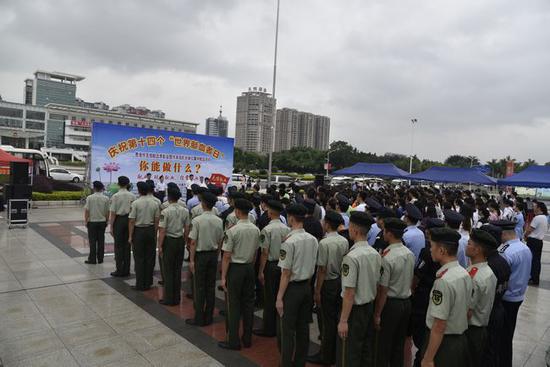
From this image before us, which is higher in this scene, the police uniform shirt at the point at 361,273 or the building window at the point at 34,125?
the building window at the point at 34,125

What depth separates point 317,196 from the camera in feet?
26.3

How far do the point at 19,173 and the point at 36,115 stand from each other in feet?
244

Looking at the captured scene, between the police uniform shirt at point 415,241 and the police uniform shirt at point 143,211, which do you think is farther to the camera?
the police uniform shirt at point 143,211

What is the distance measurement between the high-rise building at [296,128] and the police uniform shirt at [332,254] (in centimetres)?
7468

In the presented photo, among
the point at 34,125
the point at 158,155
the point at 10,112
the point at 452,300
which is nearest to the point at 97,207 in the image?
the point at 452,300

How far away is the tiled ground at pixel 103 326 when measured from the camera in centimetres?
365

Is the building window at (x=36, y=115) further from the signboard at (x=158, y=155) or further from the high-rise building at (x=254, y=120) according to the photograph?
the signboard at (x=158, y=155)

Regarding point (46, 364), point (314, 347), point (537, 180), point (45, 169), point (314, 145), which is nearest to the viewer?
point (46, 364)

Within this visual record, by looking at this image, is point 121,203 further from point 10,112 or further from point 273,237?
point 10,112

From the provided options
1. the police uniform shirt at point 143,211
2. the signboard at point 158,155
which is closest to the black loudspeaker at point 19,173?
the signboard at point 158,155

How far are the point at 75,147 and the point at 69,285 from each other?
7569cm

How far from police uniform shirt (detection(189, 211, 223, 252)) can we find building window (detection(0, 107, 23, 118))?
8102 cm

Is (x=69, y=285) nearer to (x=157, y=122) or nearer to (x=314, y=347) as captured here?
(x=314, y=347)

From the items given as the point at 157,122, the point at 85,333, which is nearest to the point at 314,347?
the point at 85,333
